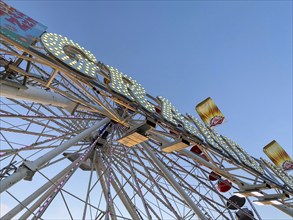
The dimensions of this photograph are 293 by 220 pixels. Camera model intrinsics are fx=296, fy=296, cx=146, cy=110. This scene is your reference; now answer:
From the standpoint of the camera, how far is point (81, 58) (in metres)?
13.0

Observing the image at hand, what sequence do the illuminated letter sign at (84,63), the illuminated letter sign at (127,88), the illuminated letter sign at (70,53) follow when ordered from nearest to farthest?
the illuminated letter sign at (70,53)
the illuminated letter sign at (84,63)
the illuminated letter sign at (127,88)

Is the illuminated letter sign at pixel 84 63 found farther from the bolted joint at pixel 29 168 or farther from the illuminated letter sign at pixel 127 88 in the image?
the bolted joint at pixel 29 168

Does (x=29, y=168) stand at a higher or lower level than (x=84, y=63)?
lower

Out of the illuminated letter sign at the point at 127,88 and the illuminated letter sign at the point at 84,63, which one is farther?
the illuminated letter sign at the point at 127,88

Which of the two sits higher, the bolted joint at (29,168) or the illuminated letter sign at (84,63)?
the illuminated letter sign at (84,63)

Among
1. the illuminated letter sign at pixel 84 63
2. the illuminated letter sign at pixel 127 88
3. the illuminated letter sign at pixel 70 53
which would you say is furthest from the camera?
the illuminated letter sign at pixel 127 88

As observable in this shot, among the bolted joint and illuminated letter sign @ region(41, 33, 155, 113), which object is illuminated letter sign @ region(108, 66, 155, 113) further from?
the bolted joint

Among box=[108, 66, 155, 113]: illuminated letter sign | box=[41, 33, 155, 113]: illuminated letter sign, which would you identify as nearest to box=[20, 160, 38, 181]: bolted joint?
box=[41, 33, 155, 113]: illuminated letter sign

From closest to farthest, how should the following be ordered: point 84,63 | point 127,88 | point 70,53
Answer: point 84,63 < point 70,53 < point 127,88

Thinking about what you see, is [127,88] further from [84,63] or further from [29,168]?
[29,168]

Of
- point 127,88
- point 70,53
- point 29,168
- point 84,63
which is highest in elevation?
point 70,53

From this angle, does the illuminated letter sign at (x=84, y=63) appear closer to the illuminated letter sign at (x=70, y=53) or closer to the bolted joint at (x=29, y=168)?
the illuminated letter sign at (x=70, y=53)

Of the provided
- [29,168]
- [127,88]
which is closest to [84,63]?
[127,88]

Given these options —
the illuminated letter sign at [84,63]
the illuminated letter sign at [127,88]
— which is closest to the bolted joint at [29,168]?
the illuminated letter sign at [84,63]
